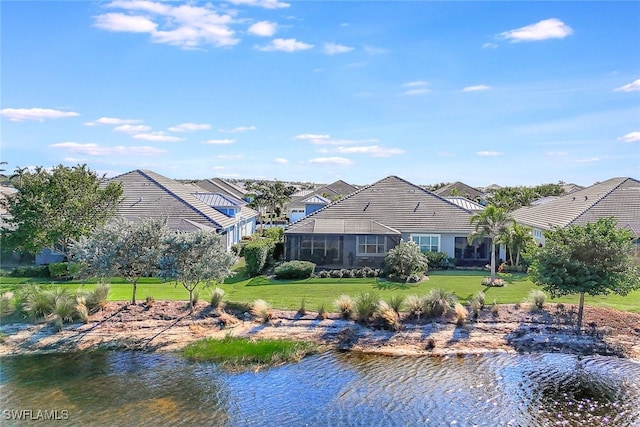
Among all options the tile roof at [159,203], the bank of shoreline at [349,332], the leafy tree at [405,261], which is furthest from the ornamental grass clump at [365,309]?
the tile roof at [159,203]

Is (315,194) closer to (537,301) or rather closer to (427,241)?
(427,241)

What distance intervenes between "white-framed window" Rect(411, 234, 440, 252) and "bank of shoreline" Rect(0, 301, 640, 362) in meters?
13.2

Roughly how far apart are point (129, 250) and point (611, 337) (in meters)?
22.4

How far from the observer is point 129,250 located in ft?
77.2

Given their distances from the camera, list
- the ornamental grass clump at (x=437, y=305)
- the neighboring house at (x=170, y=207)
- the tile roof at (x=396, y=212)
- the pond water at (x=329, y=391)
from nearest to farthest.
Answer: the pond water at (x=329, y=391) < the ornamental grass clump at (x=437, y=305) < the tile roof at (x=396, y=212) < the neighboring house at (x=170, y=207)

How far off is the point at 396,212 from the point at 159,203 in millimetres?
19361

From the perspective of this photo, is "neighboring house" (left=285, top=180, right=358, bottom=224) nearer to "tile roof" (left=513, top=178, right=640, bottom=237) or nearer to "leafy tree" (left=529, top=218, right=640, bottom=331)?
"tile roof" (left=513, top=178, right=640, bottom=237)

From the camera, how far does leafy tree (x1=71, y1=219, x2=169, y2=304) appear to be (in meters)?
23.0

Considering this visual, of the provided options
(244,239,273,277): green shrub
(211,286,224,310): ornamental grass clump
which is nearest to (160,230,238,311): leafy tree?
(211,286,224,310): ornamental grass clump

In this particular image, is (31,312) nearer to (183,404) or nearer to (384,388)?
(183,404)

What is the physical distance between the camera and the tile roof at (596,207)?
123ft

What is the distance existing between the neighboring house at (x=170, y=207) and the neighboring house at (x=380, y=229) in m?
7.35

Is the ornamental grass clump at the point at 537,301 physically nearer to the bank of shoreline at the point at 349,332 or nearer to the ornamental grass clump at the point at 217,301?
the bank of shoreline at the point at 349,332

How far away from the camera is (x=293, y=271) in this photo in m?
32.6
